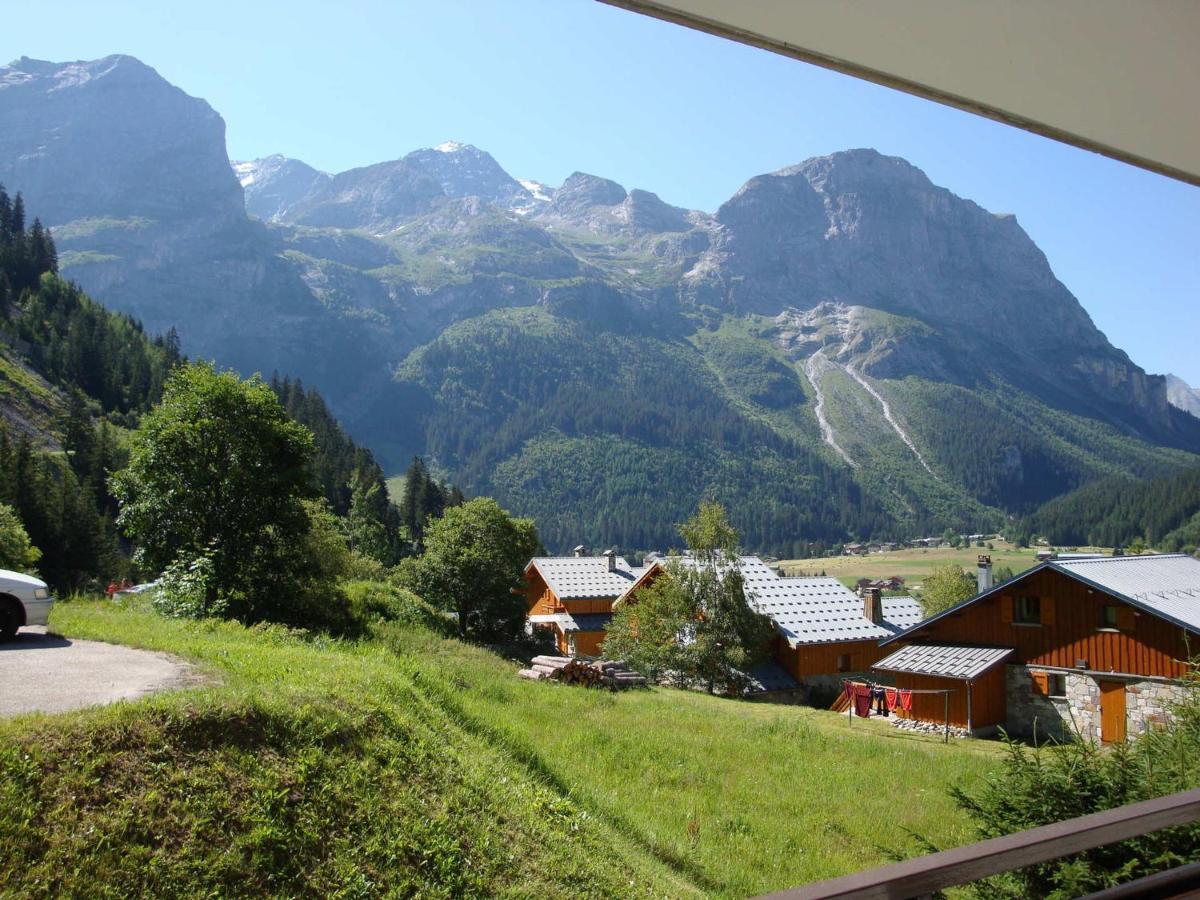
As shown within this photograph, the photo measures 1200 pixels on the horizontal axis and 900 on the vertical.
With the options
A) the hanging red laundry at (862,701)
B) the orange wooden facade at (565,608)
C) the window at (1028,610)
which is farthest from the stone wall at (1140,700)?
the orange wooden facade at (565,608)

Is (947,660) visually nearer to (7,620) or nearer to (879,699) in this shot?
(879,699)

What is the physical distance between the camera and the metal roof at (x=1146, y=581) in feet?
72.9

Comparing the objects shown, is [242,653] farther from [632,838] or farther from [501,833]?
[632,838]

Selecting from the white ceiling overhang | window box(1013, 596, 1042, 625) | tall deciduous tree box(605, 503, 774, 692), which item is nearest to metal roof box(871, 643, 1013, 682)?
window box(1013, 596, 1042, 625)

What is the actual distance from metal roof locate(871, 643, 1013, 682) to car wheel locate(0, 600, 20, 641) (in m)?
24.2

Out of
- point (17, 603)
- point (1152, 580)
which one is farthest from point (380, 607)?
point (1152, 580)

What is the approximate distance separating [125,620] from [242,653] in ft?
12.2

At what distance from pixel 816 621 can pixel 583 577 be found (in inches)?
699

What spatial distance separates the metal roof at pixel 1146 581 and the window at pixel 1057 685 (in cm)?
294

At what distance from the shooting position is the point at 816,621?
36.5 m

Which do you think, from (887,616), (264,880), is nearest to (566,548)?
(887,616)

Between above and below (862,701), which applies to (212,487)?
above

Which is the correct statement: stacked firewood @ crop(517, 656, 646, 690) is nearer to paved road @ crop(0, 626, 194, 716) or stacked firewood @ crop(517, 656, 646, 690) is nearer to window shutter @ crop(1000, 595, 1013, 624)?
window shutter @ crop(1000, 595, 1013, 624)

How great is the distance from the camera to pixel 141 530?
15859 mm
